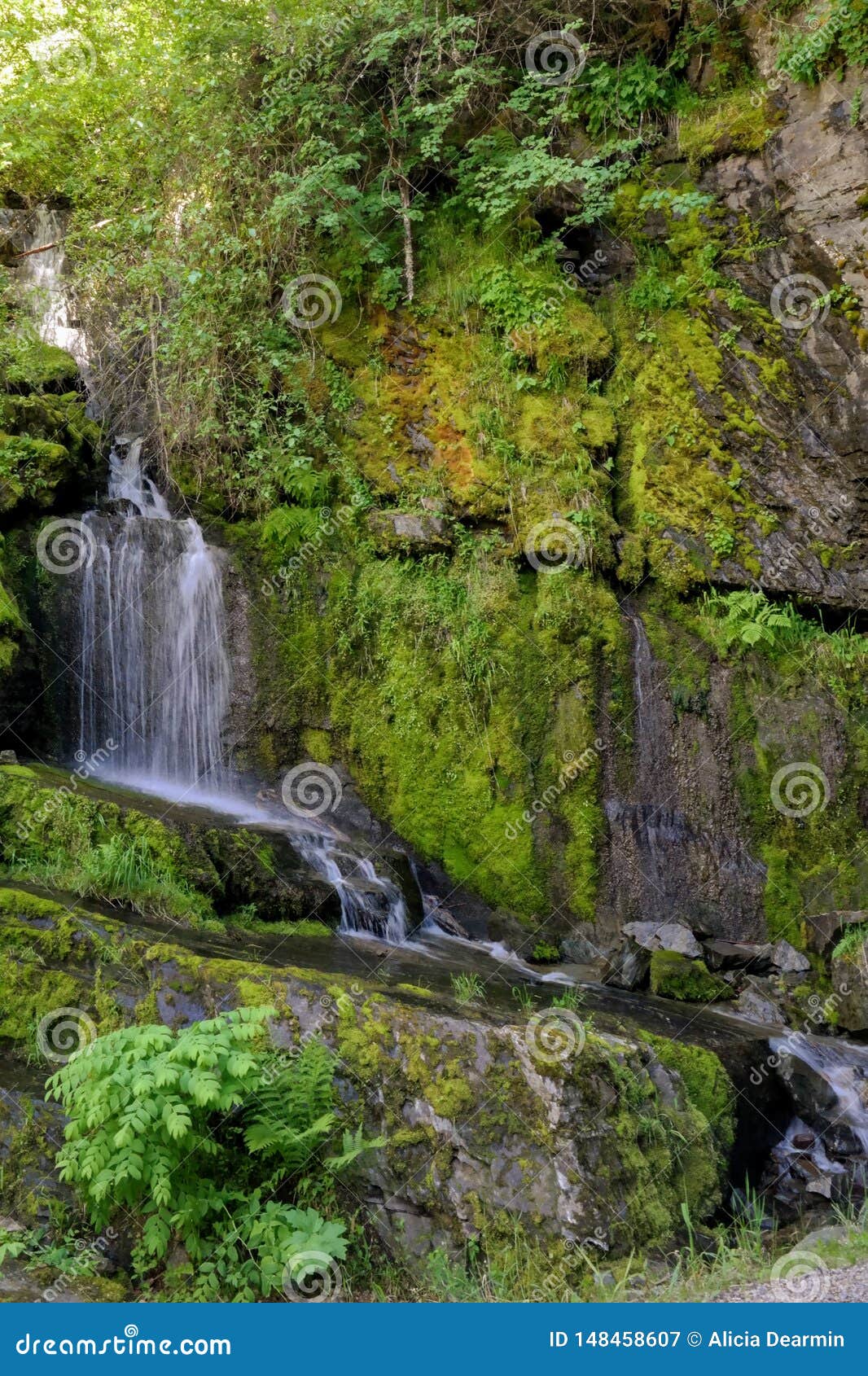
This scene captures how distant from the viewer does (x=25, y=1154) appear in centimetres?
457

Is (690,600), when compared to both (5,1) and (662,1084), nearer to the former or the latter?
(662,1084)

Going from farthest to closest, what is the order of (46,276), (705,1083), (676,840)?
(46,276) < (676,840) < (705,1083)

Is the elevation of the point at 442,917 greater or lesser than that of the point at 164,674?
lesser

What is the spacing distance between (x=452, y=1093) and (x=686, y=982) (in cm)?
321

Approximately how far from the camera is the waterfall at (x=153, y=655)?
9.16 m

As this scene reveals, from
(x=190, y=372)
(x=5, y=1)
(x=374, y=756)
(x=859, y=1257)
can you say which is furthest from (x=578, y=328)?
(x=5, y=1)

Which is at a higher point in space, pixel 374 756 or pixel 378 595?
pixel 378 595

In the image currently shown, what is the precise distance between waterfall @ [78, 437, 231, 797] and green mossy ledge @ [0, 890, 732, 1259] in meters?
3.76

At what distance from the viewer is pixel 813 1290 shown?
143 inches

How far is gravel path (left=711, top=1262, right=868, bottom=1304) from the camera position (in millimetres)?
A: 3549

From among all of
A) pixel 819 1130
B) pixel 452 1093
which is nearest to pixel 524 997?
pixel 452 1093

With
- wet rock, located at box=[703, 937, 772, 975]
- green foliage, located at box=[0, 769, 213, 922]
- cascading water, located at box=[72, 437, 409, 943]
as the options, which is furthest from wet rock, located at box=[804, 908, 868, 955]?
green foliage, located at box=[0, 769, 213, 922]

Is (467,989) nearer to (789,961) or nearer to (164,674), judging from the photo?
(789,961)

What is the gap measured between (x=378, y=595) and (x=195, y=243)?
4684 mm
